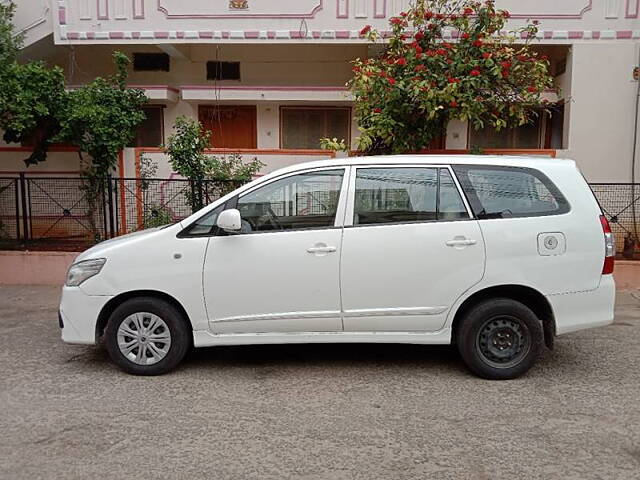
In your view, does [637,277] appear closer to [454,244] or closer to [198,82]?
[454,244]

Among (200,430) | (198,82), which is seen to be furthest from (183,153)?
(200,430)

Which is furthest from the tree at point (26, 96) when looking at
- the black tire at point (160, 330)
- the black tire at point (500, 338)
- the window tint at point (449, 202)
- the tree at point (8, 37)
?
the black tire at point (500, 338)

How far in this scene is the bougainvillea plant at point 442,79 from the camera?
8008 millimetres

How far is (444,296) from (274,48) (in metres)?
8.84

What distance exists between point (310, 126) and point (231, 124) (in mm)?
1755

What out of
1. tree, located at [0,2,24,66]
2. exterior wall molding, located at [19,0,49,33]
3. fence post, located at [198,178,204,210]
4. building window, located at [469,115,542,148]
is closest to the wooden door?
exterior wall molding, located at [19,0,49,33]

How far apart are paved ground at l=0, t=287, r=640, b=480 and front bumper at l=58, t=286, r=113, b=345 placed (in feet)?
1.24

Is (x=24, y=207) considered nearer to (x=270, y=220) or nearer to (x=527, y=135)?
(x=270, y=220)

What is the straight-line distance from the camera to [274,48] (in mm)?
12039

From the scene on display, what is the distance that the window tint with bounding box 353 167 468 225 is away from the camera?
4.80m

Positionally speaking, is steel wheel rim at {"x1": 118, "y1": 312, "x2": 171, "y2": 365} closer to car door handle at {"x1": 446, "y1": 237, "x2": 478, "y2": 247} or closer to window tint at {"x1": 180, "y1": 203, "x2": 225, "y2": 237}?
window tint at {"x1": 180, "y1": 203, "x2": 225, "y2": 237}

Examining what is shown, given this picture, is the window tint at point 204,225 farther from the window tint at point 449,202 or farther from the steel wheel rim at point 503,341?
the steel wheel rim at point 503,341

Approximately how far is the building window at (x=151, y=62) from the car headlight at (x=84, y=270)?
28.0 ft

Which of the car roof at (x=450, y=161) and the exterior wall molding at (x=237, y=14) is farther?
the exterior wall molding at (x=237, y=14)
